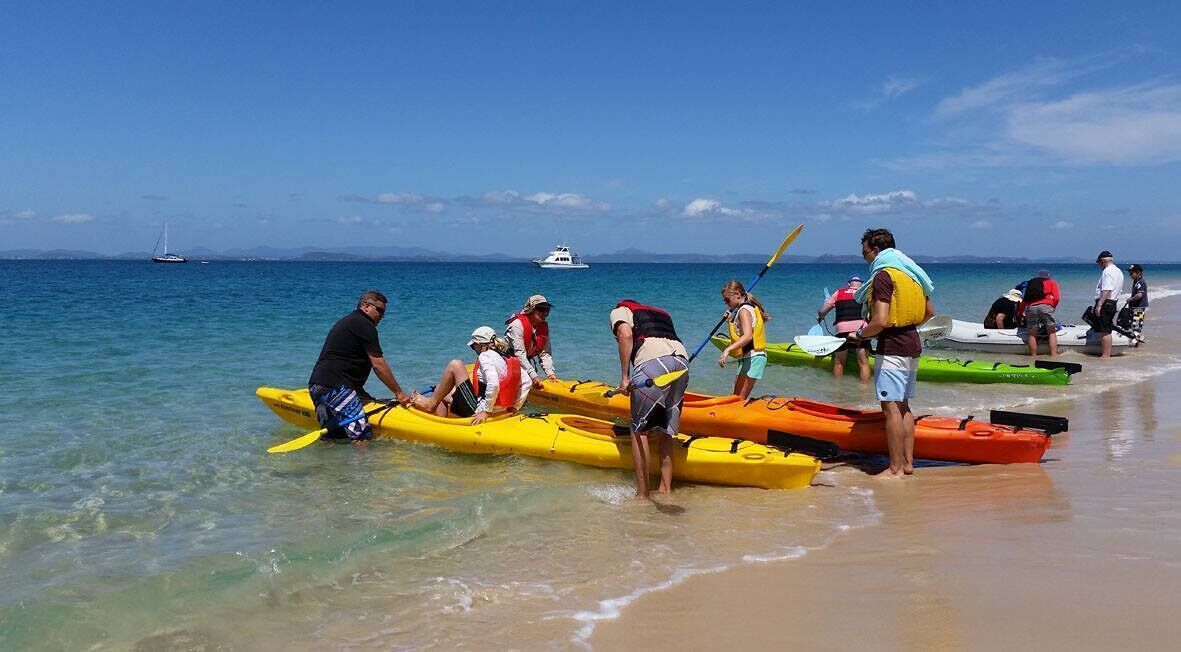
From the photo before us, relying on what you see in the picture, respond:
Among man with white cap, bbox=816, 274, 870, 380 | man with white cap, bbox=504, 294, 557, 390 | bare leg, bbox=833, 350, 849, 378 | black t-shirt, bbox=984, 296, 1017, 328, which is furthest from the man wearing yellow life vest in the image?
black t-shirt, bbox=984, 296, 1017, 328

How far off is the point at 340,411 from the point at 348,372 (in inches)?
14.3

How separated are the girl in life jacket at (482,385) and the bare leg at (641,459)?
1.87m

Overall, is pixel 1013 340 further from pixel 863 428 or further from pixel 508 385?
pixel 508 385

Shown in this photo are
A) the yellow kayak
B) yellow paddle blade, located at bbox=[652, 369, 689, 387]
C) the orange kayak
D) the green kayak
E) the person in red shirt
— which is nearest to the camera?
yellow paddle blade, located at bbox=[652, 369, 689, 387]

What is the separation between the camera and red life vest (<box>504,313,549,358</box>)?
7.98m

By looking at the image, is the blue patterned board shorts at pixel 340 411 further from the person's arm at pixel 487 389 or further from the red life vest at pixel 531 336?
the red life vest at pixel 531 336

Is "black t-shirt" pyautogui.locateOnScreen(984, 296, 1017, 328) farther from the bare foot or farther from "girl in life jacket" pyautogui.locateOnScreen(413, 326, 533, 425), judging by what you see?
"girl in life jacket" pyautogui.locateOnScreen(413, 326, 533, 425)

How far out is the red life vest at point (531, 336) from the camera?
26.2 ft

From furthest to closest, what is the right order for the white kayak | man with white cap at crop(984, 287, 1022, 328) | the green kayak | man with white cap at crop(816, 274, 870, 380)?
man with white cap at crop(984, 287, 1022, 328) < the white kayak < man with white cap at crop(816, 274, 870, 380) < the green kayak

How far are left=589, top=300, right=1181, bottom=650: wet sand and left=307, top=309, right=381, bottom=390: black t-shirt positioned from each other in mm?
4197

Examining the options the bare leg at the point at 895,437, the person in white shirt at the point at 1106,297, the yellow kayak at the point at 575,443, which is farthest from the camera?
the person in white shirt at the point at 1106,297

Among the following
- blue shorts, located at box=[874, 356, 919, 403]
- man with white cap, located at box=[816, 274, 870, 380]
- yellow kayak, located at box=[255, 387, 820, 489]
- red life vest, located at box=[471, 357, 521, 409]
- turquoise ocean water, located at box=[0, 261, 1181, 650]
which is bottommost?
turquoise ocean water, located at box=[0, 261, 1181, 650]

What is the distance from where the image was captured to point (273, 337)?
16891 mm

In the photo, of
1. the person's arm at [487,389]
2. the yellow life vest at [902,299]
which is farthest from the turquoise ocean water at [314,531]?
the yellow life vest at [902,299]
